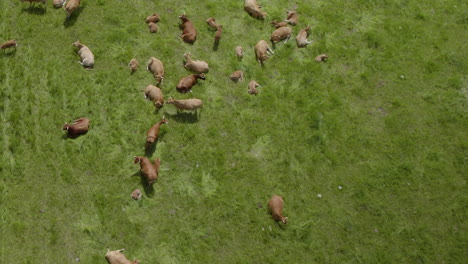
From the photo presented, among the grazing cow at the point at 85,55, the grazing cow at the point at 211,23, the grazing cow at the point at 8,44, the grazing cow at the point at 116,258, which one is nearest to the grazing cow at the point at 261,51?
the grazing cow at the point at 211,23

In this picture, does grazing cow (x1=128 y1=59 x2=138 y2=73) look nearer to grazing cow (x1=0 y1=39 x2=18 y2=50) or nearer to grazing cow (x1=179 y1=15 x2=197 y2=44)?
grazing cow (x1=179 y1=15 x2=197 y2=44)

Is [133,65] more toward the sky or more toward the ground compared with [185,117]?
more toward the sky

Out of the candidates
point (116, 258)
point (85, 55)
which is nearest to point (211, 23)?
point (85, 55)

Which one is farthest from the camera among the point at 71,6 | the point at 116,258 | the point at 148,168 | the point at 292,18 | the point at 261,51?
the point at 292,18

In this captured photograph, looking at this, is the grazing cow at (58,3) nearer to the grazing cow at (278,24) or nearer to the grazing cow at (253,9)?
the grazing cow at (253,9)

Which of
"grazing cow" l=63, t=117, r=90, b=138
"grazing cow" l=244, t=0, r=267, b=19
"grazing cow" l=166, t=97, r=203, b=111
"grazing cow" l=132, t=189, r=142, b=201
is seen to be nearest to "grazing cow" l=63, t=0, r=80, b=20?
"grazing cow" l=63, t=117, r=90, b=138

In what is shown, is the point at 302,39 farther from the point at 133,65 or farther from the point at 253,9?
the point at 133,65

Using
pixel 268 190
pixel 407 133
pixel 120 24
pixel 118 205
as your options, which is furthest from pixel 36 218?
pixel 407 133
